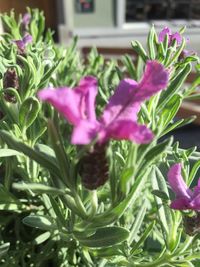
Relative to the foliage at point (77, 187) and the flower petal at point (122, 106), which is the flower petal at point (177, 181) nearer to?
the foliage at point (77, 187)

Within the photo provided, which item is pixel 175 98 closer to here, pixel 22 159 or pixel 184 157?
pixel 184 157

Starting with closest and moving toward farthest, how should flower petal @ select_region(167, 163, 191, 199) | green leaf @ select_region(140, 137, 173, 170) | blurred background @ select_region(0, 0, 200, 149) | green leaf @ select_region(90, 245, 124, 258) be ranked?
green leaf @ select_region(140, 137, 173, 170) < flower petal @ select_region(167, 163, 191, 199) < green leaf @ select_region(90, 245, 124, 258) < blurred background @ select_region(0, 0, 200, 149)

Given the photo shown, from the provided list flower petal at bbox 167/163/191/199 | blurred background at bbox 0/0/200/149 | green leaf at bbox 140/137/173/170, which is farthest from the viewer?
blurred background at bbox 0/0/200/149

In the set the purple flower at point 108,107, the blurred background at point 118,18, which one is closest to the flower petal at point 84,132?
the purple flower at point 108,107

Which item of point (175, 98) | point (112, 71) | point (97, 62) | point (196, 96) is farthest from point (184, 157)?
point (97, 62)

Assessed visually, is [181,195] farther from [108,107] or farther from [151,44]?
[151,44]

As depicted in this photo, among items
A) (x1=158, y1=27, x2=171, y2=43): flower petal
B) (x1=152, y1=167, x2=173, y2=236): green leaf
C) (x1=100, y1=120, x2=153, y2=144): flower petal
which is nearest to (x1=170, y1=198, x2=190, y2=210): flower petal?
(x1=152, y1=167, x2=173, y2=236): green leaf

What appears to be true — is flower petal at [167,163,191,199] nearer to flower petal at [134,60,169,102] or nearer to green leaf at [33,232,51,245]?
flower petal at [134,60,169,102]

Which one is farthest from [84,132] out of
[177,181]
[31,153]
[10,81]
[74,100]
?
[10,81]
